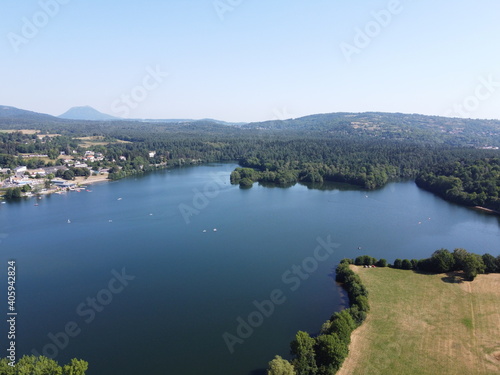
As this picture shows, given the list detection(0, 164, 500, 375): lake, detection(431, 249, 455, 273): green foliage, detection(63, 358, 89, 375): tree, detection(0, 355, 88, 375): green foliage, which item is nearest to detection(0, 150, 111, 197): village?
detection(0, 164, 500, 375): lake

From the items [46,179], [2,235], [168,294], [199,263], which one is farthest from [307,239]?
[46,179]

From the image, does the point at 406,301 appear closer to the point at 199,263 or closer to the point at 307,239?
the point at 307,239

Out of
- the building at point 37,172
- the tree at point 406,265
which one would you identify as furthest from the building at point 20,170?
the tree at point 406,265

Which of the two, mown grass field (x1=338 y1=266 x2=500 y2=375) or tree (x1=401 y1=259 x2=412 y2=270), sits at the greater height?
tree (x1=401 y1=259 x2=412 y2=270)

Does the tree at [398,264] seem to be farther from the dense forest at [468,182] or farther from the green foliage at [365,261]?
the dense forest at [468,182]

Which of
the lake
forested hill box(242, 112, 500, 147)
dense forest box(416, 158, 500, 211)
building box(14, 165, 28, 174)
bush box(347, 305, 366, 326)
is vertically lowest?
the lake

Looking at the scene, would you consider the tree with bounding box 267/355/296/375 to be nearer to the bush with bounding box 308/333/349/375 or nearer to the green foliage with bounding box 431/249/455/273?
the bush with bounding box 308/333/349/375
